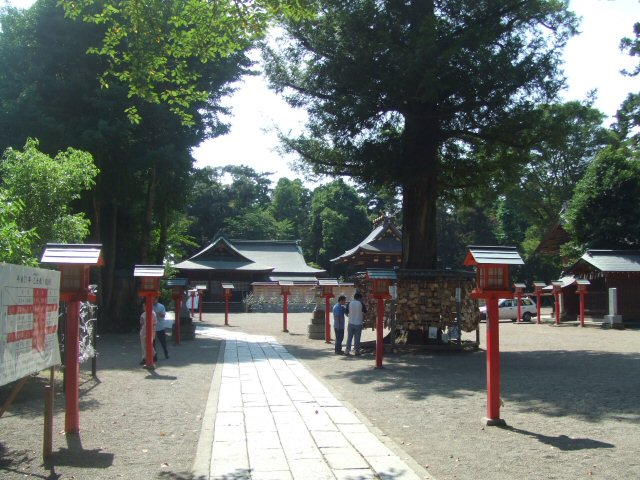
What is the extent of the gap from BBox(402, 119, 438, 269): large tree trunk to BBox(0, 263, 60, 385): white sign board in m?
12.5

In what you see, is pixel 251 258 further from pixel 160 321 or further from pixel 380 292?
pixel 380 292

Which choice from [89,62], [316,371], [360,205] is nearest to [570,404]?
[316,371]

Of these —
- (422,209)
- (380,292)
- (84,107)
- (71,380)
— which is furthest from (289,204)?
(71,380)

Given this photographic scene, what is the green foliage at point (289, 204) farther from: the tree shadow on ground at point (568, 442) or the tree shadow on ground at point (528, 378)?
the tree shadow on ground at point (568, 442)

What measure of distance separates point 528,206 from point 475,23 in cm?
3077

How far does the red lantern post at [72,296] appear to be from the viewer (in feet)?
24.0

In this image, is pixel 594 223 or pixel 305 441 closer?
pixel 305 441

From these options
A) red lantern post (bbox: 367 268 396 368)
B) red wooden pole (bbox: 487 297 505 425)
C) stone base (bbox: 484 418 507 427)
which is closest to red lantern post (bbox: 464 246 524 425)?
red wooden pole (bbox: 487 297 505 425)

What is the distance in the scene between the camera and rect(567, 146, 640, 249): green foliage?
32.2m

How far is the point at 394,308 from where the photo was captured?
16844mm

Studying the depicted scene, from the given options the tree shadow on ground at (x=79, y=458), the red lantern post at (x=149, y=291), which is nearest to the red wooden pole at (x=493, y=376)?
the tree shadow on ground at (x=79, y=458)

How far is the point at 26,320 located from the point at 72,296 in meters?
2.16

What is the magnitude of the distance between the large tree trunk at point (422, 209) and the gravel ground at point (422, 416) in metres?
3.49

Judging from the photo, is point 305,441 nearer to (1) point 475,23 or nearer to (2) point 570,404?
(2) point 570,404
